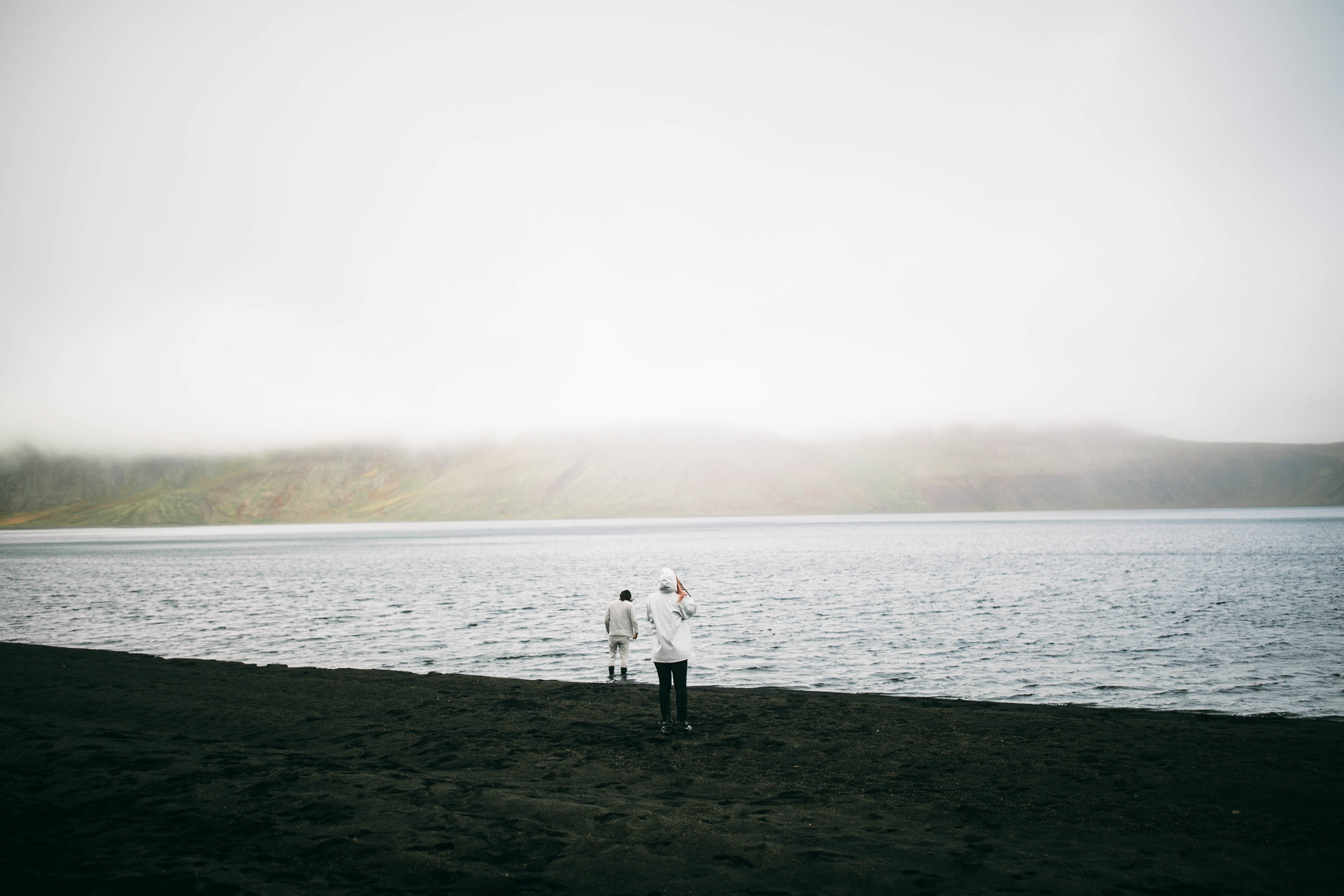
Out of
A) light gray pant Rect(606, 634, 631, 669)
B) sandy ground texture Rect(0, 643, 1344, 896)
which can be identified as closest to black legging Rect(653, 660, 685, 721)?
sandy ground texture Rect(0, 643, 1344, 896)

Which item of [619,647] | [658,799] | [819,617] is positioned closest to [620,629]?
[619,647]

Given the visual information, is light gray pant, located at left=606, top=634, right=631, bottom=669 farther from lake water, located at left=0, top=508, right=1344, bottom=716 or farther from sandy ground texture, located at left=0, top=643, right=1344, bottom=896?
sandy ground texture, located at left=0, top=643, right=1344, bottom=896

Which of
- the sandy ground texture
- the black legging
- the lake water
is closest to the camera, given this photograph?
the sandy ground texture

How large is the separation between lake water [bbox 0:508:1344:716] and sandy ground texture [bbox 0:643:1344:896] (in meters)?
5.47

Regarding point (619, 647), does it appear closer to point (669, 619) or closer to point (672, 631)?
point (672, 631)

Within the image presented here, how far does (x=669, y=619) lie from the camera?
40.7 feet

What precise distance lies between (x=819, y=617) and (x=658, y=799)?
25.1 m

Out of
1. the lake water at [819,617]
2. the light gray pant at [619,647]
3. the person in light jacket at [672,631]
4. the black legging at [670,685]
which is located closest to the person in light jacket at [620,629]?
the light gray pant at [619,647]

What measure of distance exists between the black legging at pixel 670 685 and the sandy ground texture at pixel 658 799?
467mm

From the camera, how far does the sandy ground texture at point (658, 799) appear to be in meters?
7.39

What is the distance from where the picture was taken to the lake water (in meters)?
21.0

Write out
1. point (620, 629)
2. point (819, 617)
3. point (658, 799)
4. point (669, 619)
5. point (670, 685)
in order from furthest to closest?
point (819, 617) < point (620, 629) < point (670, 685) < point (669, 619) < point (658, 799)

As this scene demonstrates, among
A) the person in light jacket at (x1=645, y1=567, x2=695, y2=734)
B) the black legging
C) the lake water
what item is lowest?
the lake water

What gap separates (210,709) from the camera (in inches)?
622
